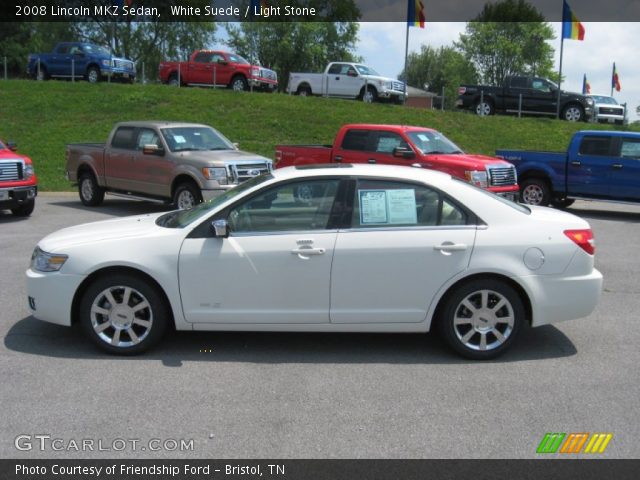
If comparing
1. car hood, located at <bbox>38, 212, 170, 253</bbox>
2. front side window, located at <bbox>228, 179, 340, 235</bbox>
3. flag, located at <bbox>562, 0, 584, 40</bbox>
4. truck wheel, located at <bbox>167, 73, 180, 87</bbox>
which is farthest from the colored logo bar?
truck wheel, located at <bbox>167, 73, 180, 87</bbox>

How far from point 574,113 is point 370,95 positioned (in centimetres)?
836

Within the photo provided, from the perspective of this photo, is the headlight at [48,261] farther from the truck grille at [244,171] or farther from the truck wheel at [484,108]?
the truck wheel at [484,108]

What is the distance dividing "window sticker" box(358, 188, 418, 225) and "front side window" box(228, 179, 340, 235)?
270 mm

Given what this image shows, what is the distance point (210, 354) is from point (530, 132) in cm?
2339

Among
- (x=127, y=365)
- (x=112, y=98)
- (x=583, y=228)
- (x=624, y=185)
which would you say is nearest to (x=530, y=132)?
(x=624, y=185)

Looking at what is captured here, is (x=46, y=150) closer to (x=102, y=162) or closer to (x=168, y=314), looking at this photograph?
(x=102, y=162)

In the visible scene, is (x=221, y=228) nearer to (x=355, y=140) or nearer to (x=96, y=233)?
(x=96, y=233)

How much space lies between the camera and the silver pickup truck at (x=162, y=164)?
12789 mm

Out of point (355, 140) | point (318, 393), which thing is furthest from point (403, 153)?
point (318, 393)

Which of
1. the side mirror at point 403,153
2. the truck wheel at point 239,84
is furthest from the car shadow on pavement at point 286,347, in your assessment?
the truck wheel at point 239,84

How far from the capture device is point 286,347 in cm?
587

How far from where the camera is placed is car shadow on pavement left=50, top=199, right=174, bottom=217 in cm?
1467

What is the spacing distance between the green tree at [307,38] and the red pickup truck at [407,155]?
5064 centimetres

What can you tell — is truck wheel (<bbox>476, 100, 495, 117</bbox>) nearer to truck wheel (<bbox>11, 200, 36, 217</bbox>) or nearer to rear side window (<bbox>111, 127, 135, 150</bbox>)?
rear side window (<bbox>111, 127, 135, 150</bbox>)
